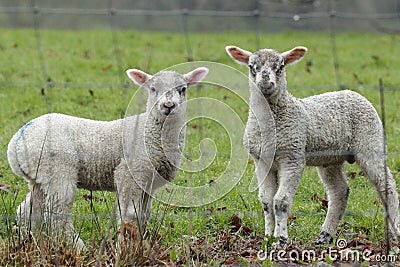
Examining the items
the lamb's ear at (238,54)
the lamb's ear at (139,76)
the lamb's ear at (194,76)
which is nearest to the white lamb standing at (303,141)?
the lamb's ear at (238,54)

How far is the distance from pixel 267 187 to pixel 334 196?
0.71 m

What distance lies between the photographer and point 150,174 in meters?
5.38

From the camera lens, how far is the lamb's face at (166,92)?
5.36 m

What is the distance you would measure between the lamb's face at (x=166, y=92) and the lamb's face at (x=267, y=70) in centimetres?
57

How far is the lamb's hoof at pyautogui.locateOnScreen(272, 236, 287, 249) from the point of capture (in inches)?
199

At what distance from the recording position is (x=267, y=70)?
17.0ft

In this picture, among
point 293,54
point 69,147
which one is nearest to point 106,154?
point 69,147

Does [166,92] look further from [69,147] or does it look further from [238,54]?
[69,147]

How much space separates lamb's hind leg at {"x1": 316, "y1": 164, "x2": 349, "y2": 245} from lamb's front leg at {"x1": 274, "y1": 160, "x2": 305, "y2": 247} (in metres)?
0.55

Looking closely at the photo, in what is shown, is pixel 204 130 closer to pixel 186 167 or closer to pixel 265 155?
pixel 186 167

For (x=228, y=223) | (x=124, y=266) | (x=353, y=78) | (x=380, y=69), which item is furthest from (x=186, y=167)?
(x=380, y=69)

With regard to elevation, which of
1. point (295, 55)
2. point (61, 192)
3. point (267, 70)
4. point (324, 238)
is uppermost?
point (295, 55)

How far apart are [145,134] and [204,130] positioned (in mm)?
2764

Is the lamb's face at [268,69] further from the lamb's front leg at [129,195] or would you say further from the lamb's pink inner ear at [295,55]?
the lamb's front leg at [129,195]
